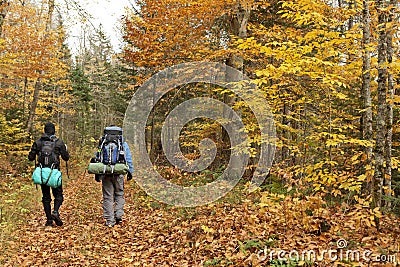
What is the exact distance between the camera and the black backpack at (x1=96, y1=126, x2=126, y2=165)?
26.7ft

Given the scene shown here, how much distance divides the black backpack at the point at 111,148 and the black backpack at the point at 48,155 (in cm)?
111

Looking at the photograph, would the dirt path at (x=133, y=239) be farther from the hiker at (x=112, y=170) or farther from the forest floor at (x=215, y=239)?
the hiker at (x=112, y=170)

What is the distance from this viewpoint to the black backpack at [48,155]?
8195 millimetres

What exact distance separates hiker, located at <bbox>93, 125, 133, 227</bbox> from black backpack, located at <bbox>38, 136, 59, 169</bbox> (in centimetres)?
104

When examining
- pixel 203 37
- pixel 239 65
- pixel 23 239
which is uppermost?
pixel 203 37

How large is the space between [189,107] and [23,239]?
11576mm

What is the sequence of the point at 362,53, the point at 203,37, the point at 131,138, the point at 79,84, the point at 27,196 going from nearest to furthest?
the point at 362,53, the point at 27,196, the point at 203,37, the point at 131,138, the point at 79,84

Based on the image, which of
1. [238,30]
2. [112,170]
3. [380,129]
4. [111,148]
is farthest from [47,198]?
[238,30]

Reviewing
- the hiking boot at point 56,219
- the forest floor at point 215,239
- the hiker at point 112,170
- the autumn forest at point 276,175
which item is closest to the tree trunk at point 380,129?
the autumn forest at point 276,175

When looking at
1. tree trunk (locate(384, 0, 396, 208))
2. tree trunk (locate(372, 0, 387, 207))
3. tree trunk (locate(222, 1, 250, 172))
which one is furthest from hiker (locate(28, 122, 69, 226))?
tree trunk (locate(384, 0, 396, 208))

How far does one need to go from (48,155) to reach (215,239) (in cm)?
451

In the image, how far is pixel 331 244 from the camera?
17.5 ft

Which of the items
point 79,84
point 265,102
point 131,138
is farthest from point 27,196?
point 79,84

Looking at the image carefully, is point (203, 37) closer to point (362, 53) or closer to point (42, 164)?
point (362, 53)
